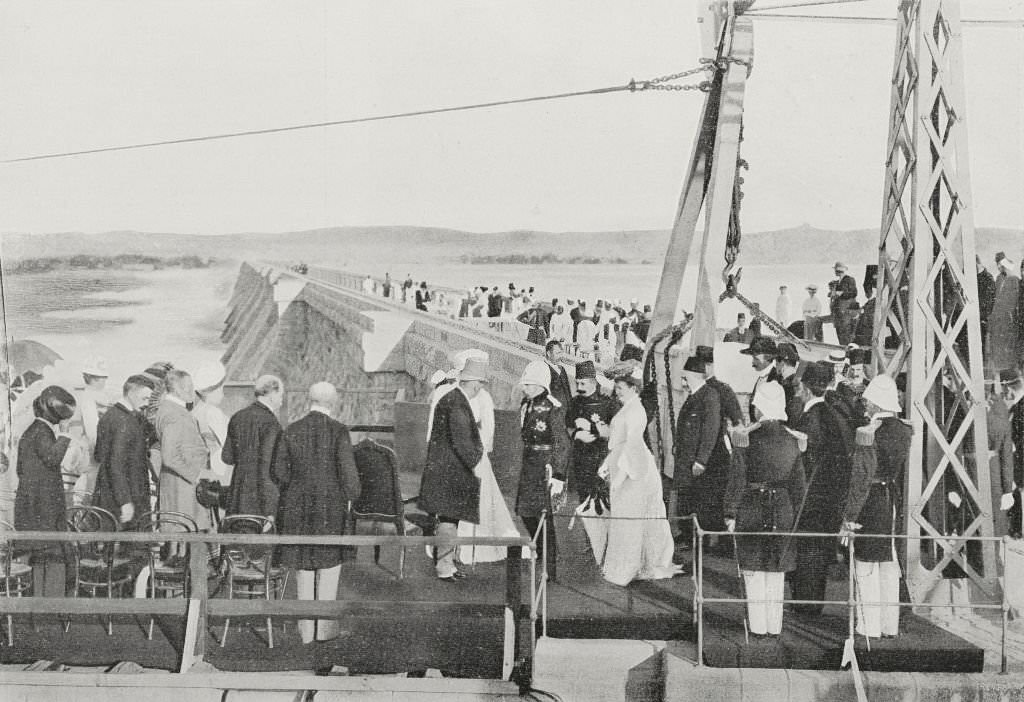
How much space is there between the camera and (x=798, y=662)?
191 inches

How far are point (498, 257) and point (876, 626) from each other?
4519 mm

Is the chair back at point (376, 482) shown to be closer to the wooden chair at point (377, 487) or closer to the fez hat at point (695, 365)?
the wooden chair at point (377, 487)

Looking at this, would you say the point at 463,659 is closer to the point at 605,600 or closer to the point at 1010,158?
the point at 605,600

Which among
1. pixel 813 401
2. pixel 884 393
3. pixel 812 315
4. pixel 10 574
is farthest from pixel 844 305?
pixel 10 574

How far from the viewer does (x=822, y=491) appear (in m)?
5.18

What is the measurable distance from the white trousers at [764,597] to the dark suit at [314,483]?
7.66ft

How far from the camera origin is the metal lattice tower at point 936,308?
502 cm

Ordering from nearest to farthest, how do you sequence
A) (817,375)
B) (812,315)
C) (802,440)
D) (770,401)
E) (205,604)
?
(770,401) < (205,604) < (802,440) < (817,375) < (812,315)

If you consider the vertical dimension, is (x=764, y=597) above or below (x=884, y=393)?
below

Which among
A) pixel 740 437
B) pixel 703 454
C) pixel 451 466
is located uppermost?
pixel 740 437

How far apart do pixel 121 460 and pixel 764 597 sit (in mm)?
3860

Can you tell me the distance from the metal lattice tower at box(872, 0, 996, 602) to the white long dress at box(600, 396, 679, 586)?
1.44 meters

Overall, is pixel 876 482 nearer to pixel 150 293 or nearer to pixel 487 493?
pixel 487 493

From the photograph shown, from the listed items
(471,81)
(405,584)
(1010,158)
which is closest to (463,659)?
(405,584)
